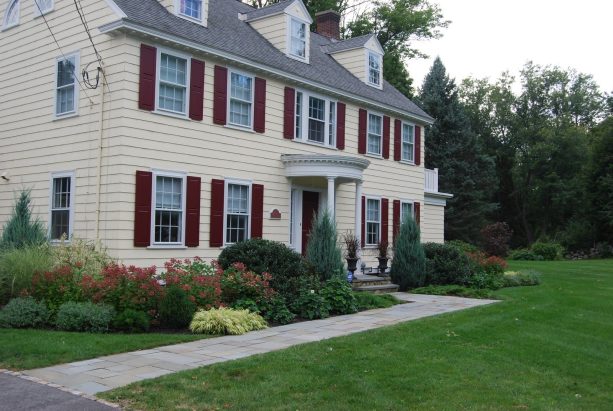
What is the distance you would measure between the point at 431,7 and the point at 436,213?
643 inches

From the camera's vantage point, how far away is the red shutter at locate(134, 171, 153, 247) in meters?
12.5

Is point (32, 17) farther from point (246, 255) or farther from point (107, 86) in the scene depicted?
point (246, 255)

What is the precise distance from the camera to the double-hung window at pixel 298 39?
58.0ft

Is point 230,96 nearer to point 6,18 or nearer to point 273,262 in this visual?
point 273,262

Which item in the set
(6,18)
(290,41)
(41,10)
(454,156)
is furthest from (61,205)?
(454,156)

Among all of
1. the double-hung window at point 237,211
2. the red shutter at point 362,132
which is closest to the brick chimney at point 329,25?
the red shutter at point 362,132

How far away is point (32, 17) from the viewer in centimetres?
1496

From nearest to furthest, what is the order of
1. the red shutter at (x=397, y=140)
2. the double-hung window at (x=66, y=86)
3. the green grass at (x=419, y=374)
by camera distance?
the green grass at (x=419, y=374) < the double-hung window at (x=66, y=86) < the red shutter at (x=397, y=140)

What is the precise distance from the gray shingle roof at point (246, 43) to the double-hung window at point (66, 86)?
197 cm

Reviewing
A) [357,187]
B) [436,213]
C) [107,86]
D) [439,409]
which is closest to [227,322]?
[439,409]

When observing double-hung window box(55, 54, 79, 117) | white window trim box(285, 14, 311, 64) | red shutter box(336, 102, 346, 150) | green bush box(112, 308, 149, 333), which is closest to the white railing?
red shutter box(336, 102, 346, 150)

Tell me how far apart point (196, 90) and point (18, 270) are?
5660mm

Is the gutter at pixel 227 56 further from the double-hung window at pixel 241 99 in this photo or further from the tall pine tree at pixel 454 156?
the tall pine tree at pixel 454 156

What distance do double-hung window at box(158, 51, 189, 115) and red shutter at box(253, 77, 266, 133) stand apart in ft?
7.29
